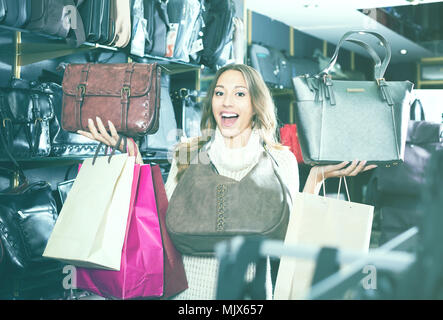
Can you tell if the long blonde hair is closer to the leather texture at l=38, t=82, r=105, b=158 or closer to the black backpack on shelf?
the leather texture at l=38, t=82, r=105, b=158

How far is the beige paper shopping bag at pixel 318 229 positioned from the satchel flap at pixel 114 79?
2.65 ft

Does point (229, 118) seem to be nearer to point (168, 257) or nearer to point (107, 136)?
point (107, 136)

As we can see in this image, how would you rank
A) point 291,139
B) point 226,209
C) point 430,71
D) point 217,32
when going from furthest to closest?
1. point 430,71
2. point 291,139
3. point 217,32
4. point 226,209

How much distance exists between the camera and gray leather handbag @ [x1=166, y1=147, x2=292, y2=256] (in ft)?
4.24

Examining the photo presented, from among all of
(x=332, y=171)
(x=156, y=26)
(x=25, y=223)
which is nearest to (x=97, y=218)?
(x=332, y=171)

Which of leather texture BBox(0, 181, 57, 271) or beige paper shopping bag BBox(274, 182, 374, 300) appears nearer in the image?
beige paper shopping bag BBox(274, 182, 374, 300)

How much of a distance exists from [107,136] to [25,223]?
0.75m

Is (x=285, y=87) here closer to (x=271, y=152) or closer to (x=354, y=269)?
(x=271, y=152)

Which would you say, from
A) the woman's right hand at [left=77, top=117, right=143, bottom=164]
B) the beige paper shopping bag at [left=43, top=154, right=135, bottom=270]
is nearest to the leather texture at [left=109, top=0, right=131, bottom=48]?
the woman's right hand at [left=77, top=117, right=143, bottom=164]

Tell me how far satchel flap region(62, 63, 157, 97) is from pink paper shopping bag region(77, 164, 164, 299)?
0.41 meters

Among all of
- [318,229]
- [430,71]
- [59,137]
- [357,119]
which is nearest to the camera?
[318,229]

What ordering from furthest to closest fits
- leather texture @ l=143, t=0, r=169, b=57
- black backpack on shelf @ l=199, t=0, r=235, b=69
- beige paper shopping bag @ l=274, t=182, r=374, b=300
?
black backpack on shelf @ l=199, t=0, r=235, b=69 < leather texture @ l=143, t=0, r=169, b=57 < beige paper shopping bag @ l=274, t=182, r=374, b=300

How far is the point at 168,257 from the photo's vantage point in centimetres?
144
